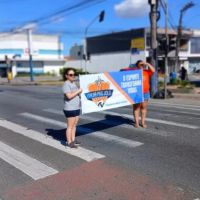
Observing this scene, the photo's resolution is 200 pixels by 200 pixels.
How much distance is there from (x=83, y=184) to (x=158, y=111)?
8257 mm

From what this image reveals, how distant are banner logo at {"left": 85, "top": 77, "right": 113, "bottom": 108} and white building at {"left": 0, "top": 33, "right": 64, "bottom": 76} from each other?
2250 inches

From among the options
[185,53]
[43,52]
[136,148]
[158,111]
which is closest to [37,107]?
[158,111]

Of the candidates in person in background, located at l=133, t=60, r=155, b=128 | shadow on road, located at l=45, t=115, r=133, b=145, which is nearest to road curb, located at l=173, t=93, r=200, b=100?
shadow on road, located at l=45, t=115, r=133, b=145

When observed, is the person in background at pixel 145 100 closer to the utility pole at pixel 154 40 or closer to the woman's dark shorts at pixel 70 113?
the woman's dark shorts at pixel 70 113

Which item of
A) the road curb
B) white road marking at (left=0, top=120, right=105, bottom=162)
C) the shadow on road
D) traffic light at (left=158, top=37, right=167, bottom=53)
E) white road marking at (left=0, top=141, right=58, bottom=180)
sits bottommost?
the road curb

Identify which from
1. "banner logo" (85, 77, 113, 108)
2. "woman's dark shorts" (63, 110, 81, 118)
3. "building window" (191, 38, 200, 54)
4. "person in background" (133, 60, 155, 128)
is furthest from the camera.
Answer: "building window" (191, 38, 200, 54)

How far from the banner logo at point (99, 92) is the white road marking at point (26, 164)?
2.07 metres

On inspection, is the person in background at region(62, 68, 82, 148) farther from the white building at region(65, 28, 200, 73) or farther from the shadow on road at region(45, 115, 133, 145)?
the white building at region(65, 28, 200, 73)

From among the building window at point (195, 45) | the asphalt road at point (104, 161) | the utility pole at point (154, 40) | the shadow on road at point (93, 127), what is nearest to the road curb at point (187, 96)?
the utility pole at point (154, 40)

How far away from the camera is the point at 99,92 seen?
890 centimetres

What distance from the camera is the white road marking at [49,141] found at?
281 inches

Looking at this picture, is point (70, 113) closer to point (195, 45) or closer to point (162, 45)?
point (162, 45)

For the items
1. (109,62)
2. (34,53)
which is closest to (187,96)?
(109,62)

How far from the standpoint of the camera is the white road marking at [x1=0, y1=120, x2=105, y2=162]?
715 centimetres
